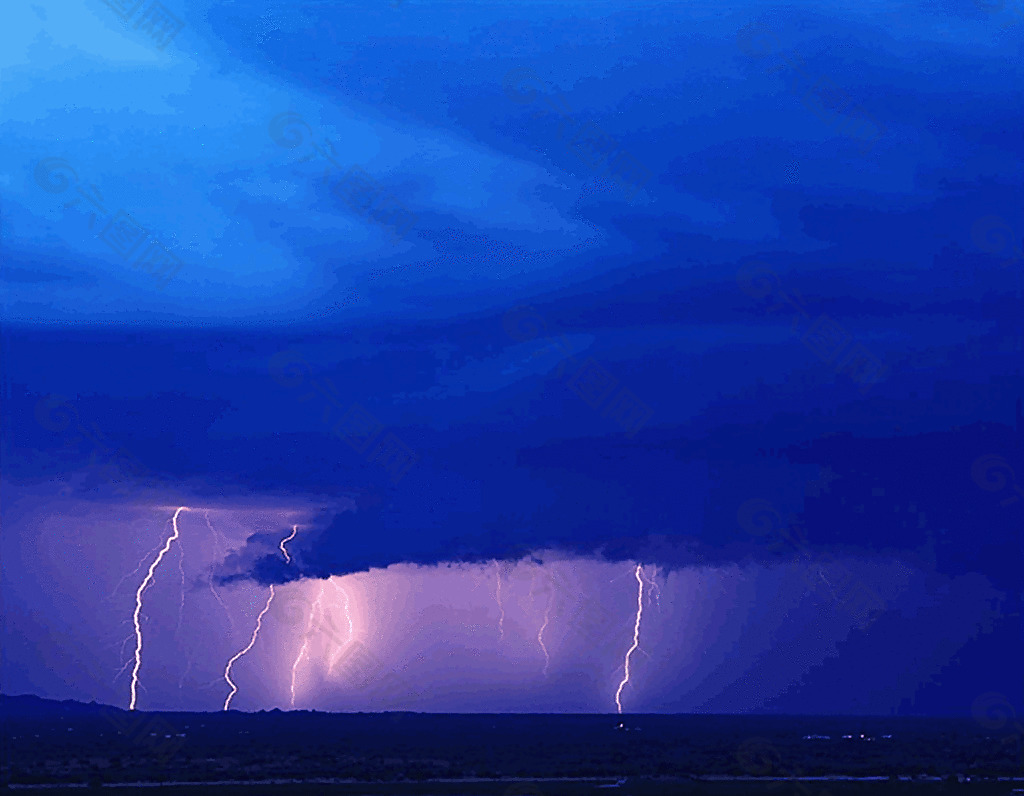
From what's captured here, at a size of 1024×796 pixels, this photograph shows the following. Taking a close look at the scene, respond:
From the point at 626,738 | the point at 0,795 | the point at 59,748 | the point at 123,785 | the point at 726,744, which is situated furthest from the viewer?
the point at 626,738

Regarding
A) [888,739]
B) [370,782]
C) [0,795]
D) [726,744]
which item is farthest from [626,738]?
[0,795]

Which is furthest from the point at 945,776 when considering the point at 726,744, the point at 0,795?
the point at 0,795

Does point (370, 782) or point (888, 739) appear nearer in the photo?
point (370, 782)

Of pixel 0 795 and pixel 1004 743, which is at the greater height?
pixel 1004 743

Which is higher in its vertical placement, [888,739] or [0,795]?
[888,739]

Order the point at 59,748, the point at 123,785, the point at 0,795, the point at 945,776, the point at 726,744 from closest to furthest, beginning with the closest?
1. the point at 0,795
2. the point at 123,785
3. the point at 945,776
4. the point at 59,748
5. the point at 726,744

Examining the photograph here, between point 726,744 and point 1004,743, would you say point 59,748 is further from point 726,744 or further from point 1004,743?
point 1004,743

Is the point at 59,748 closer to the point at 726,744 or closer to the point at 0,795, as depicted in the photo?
the point at 0,795

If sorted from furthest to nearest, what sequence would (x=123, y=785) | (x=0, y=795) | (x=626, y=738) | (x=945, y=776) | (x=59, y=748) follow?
1. (x=626, y=738)
2. (x=59, y=748)
3. (x=945, y=776)
4. (x=123, y=785)
5. (x=0, y=795)

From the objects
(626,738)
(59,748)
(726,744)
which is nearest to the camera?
(59,748)
